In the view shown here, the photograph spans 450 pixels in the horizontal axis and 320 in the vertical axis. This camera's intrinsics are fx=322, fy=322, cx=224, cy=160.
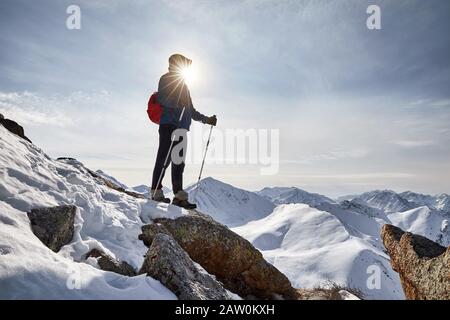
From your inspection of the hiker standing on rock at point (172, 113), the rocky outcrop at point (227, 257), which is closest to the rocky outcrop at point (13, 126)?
the hiker standing on rock at point (172, 113)

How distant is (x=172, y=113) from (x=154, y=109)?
60cm

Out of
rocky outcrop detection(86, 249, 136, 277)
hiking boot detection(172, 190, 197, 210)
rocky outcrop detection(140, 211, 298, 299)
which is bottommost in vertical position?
rocky outcrop detection(140, 211, 298, 299)

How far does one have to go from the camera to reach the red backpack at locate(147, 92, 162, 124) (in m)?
10.1

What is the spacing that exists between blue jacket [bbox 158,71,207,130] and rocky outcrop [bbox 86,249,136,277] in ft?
15.9

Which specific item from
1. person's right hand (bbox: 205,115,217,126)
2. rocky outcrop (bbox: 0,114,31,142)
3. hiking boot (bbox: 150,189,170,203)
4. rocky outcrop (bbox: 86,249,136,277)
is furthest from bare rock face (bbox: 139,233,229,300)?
rocky outcrop (bbox: 0,114,31,142)

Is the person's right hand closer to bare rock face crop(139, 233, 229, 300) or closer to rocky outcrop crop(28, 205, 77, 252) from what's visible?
rocky outcrop crop(28, 205, 77, 252)

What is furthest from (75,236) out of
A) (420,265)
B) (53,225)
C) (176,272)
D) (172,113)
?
(420,265)

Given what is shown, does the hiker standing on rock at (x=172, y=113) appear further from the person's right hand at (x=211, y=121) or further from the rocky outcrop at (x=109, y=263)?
the rocky outcrop at (x=109, y=263)

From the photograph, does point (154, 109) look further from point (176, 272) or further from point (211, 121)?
point (176, 272)

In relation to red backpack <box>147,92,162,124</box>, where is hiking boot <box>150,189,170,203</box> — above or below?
below

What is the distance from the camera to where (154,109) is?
10.1 meters
